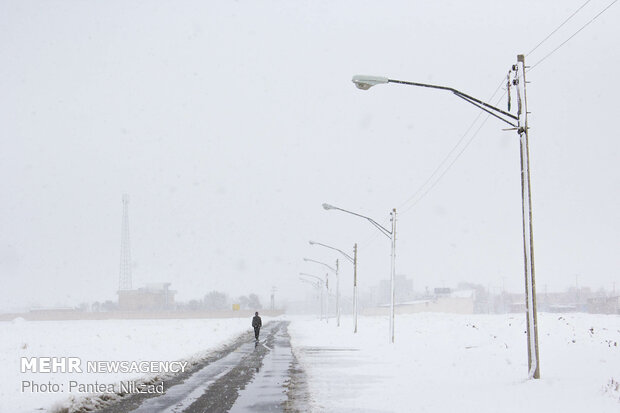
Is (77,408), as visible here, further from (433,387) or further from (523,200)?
(523,200)

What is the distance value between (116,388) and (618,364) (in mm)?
12722

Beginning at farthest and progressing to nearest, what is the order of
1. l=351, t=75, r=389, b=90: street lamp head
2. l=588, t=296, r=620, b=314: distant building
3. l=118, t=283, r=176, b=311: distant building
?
1. l=118, t=283, r=176, b=311: distant building
2. l=588, t=296, r=620, b=314: distant building
3. l=351, t=75, r=389, b=90: street lamp head

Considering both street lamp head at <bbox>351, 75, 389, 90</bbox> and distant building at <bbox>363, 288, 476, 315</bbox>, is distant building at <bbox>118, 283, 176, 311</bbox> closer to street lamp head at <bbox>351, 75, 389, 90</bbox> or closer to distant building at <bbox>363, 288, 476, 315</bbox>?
distant building at <bbox>363, 288, 476, 315</bbox>

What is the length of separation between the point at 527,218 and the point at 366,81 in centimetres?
519

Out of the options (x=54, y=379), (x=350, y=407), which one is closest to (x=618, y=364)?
(x=350, y=407)

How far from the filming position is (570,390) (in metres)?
13.0

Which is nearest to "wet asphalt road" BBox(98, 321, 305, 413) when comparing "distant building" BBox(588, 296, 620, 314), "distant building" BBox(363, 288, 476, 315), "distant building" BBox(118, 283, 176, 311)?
"distant building" BBox(588, 296, 620, 314)

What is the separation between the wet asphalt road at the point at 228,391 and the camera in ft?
A: 40.8

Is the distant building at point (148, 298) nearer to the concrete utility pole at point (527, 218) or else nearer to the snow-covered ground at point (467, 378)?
the snow-covered ground at point (467, 378)

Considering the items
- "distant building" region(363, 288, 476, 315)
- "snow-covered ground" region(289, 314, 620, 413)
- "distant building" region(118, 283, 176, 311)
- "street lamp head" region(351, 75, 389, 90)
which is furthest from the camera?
"distant building" region(363, 288, 476, 315)

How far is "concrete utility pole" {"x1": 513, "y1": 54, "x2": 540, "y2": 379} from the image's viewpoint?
15.1 metres

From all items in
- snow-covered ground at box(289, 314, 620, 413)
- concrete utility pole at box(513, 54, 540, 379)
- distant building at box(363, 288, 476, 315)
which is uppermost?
concrete utility pole at box(513, 54, 540, 379)

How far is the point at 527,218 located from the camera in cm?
1574

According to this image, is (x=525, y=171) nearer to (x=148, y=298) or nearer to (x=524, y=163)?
(x=524, y=163)
